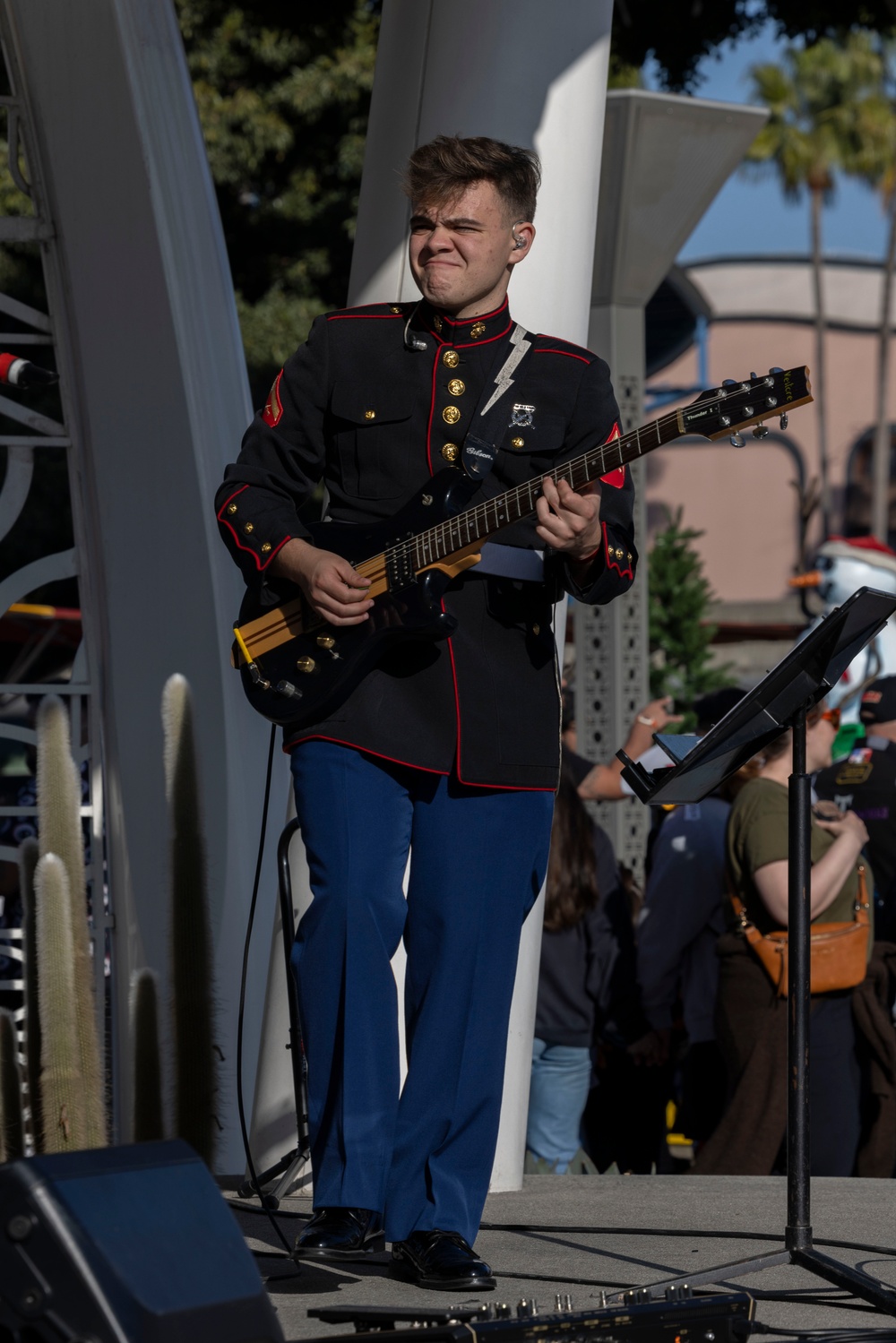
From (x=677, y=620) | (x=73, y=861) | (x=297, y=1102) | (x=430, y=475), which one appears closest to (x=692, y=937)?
(x=73, y=861)

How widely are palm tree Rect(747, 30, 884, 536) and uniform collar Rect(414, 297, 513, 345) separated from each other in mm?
35925

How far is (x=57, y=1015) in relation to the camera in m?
4.43

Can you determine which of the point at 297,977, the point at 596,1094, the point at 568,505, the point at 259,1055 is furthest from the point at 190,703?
the point at 596,1094

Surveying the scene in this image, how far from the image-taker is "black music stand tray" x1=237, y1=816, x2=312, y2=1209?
369 cm

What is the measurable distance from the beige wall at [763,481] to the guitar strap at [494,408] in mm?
37562

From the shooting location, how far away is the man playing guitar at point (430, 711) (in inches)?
119

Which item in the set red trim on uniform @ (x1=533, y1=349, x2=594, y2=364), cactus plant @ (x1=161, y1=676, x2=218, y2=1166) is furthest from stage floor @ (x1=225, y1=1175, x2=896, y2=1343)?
red trim on uniform @ (x1=533, y1=349, x2=594, y2=364)

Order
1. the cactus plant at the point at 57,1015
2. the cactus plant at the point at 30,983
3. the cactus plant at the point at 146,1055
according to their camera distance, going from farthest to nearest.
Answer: the cactus plant at the point at 146,1055, the cactus plant at the point at 30,983, the cactus plant at the point at 57,1015

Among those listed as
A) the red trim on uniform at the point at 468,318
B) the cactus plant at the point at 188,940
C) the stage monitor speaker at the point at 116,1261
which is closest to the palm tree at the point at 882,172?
the cactus plant at the point at 188,940

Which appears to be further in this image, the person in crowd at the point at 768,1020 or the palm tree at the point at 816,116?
the palm tree at the point at 816,116

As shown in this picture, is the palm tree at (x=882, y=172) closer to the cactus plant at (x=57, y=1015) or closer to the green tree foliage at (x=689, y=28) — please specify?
the green tree foliage at (x=689, y=28)

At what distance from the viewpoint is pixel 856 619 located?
3043 millimetres

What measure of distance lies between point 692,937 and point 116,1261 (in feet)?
14.0

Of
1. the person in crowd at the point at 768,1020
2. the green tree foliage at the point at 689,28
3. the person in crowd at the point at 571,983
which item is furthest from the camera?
the green tree foliage at the point at 689,28
